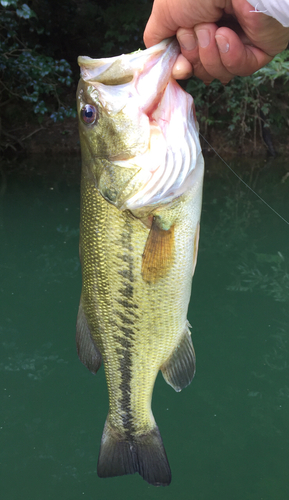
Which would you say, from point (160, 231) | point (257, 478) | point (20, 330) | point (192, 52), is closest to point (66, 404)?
point (20, 330)

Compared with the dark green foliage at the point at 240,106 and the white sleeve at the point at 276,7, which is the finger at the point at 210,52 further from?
the dark green foliage at the point at 240,106

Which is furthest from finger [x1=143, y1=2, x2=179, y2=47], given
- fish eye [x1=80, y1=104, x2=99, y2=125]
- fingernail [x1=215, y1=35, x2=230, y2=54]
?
fish eye [x1=80, y1=104, x2=99, y2=125]

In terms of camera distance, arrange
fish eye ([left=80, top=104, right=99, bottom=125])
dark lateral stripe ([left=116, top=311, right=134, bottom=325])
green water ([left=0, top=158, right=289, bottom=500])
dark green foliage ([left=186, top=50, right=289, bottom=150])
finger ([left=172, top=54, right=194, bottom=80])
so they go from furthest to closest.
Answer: dark green foliage ([left=186, top=50, right=289, bottom=150]), green water ([left=0, top=158, right=289, bottom=500]), dark lateral stripe ([left=116, top=311, right=134, bottom=325]), fish eye ([left=80, top=104, right=99, bottom=125]), finger ([left=172, top=54, right=194, bottom=80])

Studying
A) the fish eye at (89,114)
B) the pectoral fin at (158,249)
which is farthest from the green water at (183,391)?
→ the fish eye at (89,114)

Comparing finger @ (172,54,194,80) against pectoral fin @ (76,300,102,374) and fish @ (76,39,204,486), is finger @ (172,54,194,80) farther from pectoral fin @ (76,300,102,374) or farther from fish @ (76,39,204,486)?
pectoral fin @ (76,300,102,374)

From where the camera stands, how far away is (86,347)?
5.75 ft

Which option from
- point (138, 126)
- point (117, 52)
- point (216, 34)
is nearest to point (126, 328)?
point (138, 126)

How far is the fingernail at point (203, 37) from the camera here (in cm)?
129

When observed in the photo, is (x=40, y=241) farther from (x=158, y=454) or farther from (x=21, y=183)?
(x=158, y=454)

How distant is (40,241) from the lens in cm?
582

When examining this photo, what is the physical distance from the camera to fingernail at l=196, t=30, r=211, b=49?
1.29 metres

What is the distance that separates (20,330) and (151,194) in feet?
9.60

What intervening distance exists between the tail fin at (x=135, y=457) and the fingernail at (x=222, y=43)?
1444 millimetres

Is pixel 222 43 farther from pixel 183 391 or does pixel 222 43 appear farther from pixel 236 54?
pixel 183 391
